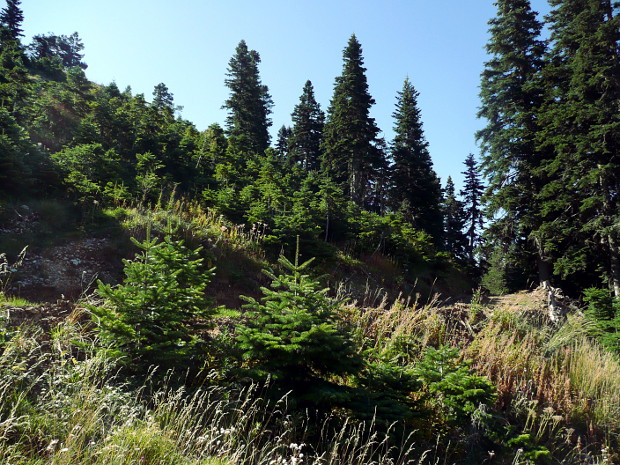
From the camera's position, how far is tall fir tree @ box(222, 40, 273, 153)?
3316cm

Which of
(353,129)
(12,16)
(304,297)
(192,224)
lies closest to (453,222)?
(353,129)

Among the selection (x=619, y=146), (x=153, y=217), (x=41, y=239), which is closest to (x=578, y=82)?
(x=619, y=146)

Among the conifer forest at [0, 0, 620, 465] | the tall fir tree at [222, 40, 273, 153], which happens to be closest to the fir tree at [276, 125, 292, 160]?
the tall fir tree at [222, 40, 273, 153]

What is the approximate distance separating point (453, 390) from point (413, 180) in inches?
1002

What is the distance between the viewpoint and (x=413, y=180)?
91.8 ft

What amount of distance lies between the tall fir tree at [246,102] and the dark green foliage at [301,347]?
29106 mm

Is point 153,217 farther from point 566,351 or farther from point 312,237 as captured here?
point 566,351

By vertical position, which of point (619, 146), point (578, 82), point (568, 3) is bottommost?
point (619, 146)

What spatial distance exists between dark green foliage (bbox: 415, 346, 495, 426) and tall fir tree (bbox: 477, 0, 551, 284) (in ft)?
46.4

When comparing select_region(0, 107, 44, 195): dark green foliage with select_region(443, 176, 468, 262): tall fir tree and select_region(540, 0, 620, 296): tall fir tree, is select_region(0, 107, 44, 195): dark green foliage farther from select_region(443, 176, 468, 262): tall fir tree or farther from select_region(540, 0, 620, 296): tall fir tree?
select_region(443, 176, 468, 262): tall fir tree

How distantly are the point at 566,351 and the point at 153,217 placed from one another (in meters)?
9.99

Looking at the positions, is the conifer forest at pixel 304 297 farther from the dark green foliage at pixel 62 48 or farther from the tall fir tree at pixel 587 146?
the dark green foliage at pixel 62 48

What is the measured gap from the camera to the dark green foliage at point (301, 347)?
11.4 ft

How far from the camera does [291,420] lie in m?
3.41
